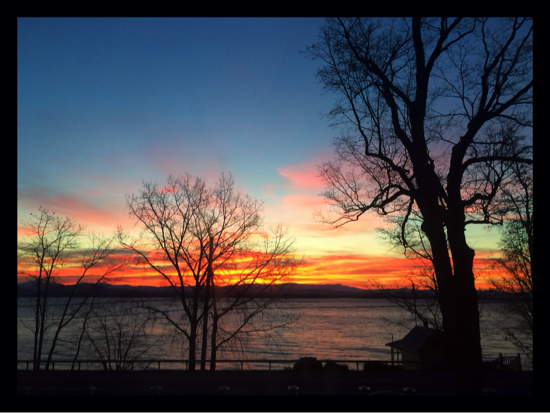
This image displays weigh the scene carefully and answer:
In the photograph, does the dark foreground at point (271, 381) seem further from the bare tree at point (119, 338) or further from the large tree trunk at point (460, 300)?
the large tree trunk at point (460, 300)

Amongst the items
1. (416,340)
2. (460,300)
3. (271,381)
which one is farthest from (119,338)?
(460,300)

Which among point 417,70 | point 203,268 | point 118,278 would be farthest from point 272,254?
point 417,70

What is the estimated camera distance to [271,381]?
458 inches

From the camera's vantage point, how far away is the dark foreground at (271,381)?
9.84 metres

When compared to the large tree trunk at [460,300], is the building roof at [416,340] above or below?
below

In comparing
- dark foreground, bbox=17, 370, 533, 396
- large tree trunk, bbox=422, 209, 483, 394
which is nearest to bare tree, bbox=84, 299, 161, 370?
dark foreground, bbox=17, 370, 533, 396

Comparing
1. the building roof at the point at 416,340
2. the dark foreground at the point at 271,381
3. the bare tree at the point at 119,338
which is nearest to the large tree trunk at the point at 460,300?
the dark foreground at the point at 271,381

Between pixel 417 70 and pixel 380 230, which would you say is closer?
pixel 417 70

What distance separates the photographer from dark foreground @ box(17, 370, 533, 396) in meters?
9.84

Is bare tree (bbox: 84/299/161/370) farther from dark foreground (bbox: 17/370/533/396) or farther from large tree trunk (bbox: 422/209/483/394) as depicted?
large tree trunk (bbox: 422/209/483/394)
